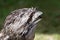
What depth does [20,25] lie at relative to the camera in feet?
9.93

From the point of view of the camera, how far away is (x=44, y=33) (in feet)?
23.2

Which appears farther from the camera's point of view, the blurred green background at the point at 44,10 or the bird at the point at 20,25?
the blurred green background at the point at 44,10

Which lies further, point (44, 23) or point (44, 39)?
point (44, 23)

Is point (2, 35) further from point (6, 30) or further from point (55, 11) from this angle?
point (55, 11)

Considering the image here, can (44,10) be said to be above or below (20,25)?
above

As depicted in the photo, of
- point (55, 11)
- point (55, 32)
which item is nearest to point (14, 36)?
point (55, 32)

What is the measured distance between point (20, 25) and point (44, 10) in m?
5.11

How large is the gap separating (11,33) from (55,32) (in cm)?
409

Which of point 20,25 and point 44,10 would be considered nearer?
point 20,25

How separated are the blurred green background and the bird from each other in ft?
11.4

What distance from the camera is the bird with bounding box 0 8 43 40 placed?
9.91 feet

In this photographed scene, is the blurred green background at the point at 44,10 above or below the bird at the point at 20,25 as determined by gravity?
above

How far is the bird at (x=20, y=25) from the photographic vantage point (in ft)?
9.91

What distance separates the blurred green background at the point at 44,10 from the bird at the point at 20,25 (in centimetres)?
347
